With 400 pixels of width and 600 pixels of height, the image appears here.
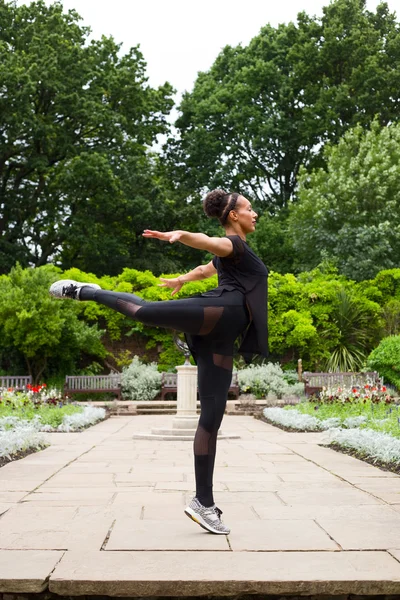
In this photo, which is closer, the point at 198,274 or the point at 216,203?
the point at 216,203

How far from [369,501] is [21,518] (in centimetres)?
213

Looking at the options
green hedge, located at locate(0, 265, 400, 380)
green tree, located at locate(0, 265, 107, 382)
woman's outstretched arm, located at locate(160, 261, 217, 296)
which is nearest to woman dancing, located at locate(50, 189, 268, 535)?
woman's outstretched arm, located at locate(160, 261, 217, 296)

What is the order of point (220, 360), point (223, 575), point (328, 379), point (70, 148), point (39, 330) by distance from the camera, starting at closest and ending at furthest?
point (223, 575)
point (220, 360)
point (328, 379)
point (39, 330)
point (70, 148)

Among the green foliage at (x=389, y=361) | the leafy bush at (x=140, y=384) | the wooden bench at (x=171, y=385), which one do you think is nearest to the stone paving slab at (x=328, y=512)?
the green foliage at (x=389, y=361)

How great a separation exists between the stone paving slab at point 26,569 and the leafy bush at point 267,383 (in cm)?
1446

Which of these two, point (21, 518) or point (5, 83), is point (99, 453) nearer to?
point (21, 518)

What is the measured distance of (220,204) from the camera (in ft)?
12.2

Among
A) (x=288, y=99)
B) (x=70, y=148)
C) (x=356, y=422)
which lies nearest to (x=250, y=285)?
(x=356, y=422)

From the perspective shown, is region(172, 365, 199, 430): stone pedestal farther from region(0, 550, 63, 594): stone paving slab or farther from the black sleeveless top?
region(0, 550, 63, 594): stone paving slab

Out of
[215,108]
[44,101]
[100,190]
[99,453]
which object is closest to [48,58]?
[44,101]

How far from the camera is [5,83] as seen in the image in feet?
76.2

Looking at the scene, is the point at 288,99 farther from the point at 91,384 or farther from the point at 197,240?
the point at 197,240

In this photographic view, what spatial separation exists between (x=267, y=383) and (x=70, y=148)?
41.3ft

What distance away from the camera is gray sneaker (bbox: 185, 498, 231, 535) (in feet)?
→ 11.1
